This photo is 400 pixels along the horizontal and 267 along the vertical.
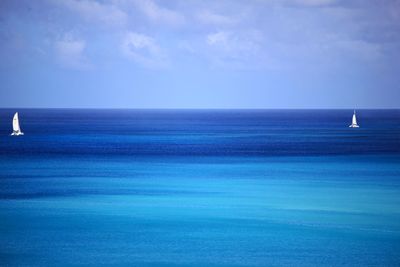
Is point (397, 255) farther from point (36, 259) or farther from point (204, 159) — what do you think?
point (204, 159)

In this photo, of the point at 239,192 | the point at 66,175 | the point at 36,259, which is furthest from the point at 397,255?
the point at 66,175

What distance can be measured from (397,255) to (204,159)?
28.0 metres

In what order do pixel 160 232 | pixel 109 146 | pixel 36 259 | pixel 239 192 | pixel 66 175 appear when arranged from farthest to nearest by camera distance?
pixel 109 146 < pixel 66 175 < pixel 239 192 < pixel 160 232 < pixel 36 259

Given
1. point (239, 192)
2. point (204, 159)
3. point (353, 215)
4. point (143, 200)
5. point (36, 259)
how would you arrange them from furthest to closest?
point (204, 159), point (239, 192), point (143, 200), point (353, 215), point (36, 259)

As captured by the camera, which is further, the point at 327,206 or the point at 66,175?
the point at 66,175

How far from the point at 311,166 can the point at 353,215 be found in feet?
56.6

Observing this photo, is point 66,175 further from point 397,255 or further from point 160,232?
point 397,255

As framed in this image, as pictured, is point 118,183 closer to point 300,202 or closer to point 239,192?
point 239,192

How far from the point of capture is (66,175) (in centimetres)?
3653

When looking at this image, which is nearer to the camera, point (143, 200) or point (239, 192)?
point (143, 200)

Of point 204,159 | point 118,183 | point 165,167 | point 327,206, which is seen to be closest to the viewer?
point 327,206

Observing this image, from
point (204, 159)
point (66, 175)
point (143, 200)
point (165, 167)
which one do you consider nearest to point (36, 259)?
point (143, 200)

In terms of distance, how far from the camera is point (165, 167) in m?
41.0

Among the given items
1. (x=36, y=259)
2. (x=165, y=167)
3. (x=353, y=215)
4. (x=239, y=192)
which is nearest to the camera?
(x=36, y=259)
